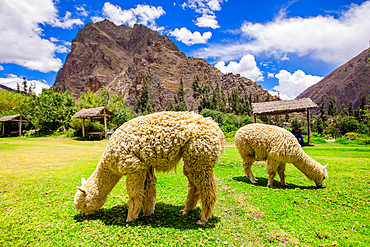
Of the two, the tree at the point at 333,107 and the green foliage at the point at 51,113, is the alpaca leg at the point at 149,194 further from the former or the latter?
the tree at the point at 333,107

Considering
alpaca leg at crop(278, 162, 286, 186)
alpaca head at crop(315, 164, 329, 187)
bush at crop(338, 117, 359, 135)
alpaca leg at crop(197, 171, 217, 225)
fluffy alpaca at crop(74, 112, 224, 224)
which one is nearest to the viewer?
fluffy alpaca at crop(74, 112, 224, 224)

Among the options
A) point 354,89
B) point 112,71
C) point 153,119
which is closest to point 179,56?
point 112,71

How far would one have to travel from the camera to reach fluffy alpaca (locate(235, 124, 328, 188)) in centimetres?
686

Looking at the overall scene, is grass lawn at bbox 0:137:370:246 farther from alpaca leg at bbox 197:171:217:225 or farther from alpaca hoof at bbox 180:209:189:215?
alpaca leg at bbox 197:171:217:225

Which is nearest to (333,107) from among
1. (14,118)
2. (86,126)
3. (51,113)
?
(86,126)

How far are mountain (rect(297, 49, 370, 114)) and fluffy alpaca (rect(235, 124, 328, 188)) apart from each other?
387 ft

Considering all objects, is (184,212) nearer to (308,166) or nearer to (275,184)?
(275,184)

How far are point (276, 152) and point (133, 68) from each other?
4680 inches

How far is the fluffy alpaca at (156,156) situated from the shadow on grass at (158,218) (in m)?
0.18

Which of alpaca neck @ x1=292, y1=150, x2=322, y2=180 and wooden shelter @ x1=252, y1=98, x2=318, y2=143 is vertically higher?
wooden shelter @ x1=252, y1=98, x2=318, y2=143

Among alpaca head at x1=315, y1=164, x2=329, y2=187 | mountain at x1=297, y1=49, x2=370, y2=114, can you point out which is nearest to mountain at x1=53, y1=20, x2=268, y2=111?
mountain at x1=297, y1=49, x2=370, y2=114

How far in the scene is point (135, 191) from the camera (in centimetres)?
427

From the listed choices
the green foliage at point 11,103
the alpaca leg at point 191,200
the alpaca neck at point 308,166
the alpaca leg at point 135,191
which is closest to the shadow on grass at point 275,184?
the alpaca neck at point 308,166

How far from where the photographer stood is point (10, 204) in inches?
196
